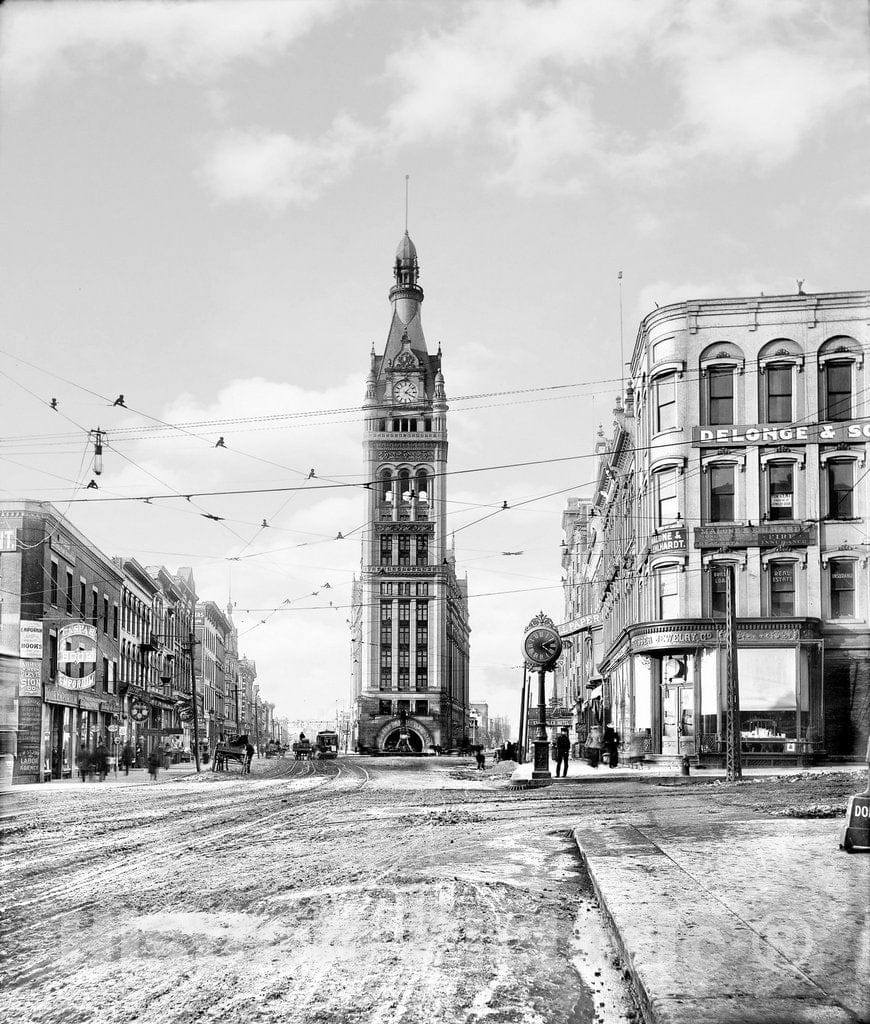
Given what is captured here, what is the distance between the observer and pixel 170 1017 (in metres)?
5.68

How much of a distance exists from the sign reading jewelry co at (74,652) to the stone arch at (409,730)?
88884 millimetres

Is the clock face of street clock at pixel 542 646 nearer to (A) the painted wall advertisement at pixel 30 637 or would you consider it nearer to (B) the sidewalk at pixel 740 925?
(A) the painted wall advertisement at pixel 30 637

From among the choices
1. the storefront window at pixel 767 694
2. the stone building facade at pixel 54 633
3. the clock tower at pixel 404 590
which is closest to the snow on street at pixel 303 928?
the stone building facade at pixel 54 633

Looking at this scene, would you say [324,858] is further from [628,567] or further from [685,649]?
[628,567]

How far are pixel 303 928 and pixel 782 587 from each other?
33.2 m

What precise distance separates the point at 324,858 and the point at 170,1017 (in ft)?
22.1

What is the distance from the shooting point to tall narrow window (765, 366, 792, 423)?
35812 mm

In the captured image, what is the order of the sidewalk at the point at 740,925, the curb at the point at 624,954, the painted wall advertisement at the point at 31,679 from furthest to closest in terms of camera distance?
the painted wall advertisement at the point at 31,679, the curb at the point at 624,954, the sidewalk at the point at 740,925

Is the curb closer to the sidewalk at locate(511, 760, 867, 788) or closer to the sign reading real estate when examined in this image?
the sidewalk at locate(511, 760, 867, 788)

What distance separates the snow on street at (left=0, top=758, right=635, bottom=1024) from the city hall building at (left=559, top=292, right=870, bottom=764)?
2286 cm

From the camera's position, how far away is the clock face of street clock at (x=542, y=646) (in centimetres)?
3052

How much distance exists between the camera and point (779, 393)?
36.1 m

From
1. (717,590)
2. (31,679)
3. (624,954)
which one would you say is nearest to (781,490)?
(717,590)

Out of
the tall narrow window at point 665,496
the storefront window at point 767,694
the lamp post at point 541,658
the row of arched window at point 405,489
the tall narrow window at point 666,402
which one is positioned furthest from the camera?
the row of arched window at point 405,489
